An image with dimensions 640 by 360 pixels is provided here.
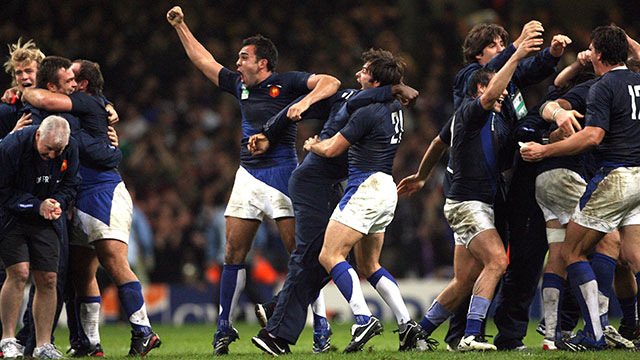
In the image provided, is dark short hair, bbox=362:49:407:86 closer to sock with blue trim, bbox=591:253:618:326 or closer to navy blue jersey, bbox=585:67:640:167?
navy blue jersey, bbox=585:67:640:167

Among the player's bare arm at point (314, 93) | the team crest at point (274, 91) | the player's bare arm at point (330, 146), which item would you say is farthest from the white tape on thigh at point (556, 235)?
the team crest at point (274, 91)

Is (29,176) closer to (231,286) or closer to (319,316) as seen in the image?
(231,286)

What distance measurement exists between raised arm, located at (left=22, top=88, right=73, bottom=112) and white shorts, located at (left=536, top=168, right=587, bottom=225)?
4.32 metres

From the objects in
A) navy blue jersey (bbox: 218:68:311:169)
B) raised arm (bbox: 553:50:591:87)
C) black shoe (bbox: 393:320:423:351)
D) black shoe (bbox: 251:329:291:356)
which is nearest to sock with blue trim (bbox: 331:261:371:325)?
black shoe (bbox: 393:320:423:351)

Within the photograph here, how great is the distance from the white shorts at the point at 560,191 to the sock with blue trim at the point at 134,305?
3715mm

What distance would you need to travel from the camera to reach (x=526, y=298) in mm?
7758

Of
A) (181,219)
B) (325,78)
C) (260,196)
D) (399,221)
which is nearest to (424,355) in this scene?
(260,196)

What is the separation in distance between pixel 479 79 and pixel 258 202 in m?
2.30

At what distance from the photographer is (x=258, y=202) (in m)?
7.82

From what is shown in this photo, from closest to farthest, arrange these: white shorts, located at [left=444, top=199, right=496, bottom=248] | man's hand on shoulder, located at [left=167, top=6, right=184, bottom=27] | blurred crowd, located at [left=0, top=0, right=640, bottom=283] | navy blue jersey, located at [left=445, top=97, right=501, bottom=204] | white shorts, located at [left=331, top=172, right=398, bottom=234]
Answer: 1. white shorts, located at [left=331, top=172, right=398, bottom=234]
2. white shorts, located at [left=444, top=199, right=496, bottom=248]
3. navy blue jersey, located at [left=445, top=97, right=501, bottom=204]
4. man's hand on shoulder, located at [left=167, top=6, right=184, bottom=27]
5. blurred crowd, located at [left=0, top=0, right=640, bottom=283]

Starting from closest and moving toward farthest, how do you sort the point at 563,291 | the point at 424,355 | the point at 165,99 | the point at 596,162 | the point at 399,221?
1. the point at 424,355
2. the point at 596,162
3. the point at 563,291
4. the point at 399,221
5. the point at 165,99

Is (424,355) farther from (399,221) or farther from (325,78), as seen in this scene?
(399,221)

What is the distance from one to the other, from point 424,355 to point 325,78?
2.71m

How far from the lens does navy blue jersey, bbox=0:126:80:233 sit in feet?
23.4
